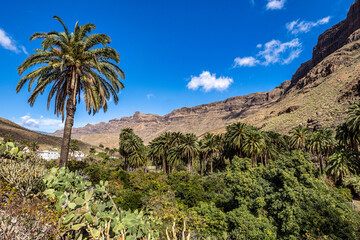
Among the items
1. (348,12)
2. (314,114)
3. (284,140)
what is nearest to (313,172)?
(284,140)

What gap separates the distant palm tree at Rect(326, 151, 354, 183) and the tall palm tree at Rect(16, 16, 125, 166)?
105ft

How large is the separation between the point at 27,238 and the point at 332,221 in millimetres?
15464

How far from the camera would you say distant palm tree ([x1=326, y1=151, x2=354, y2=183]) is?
25984 millimetres

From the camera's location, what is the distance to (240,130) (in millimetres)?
34125

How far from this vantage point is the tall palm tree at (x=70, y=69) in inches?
373

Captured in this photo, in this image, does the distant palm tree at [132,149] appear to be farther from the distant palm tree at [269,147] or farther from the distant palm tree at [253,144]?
the distant palm tree at [269,147]

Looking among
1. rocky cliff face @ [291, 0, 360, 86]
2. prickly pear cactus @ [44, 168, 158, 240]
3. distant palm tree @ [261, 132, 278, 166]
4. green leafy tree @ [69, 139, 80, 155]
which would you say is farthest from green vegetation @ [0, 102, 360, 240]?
rocky cliff face @ [291, 0, 360, 86]

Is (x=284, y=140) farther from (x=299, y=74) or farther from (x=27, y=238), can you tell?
(x=299, y=74)

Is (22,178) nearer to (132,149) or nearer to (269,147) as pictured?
(132,149)

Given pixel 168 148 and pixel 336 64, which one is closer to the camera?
pixel 168 148

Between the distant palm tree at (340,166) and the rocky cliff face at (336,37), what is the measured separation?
140 meters

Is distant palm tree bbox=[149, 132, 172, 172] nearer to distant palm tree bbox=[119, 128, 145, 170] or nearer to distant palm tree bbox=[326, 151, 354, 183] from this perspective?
→ distant palm tree bbox=[119, 128, 145, 170]

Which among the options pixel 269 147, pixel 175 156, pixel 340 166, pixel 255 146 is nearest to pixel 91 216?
pixel 255 146

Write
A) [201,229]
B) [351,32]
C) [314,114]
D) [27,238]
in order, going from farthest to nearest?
[351,32], [314,114], [201,229], [27,238]
